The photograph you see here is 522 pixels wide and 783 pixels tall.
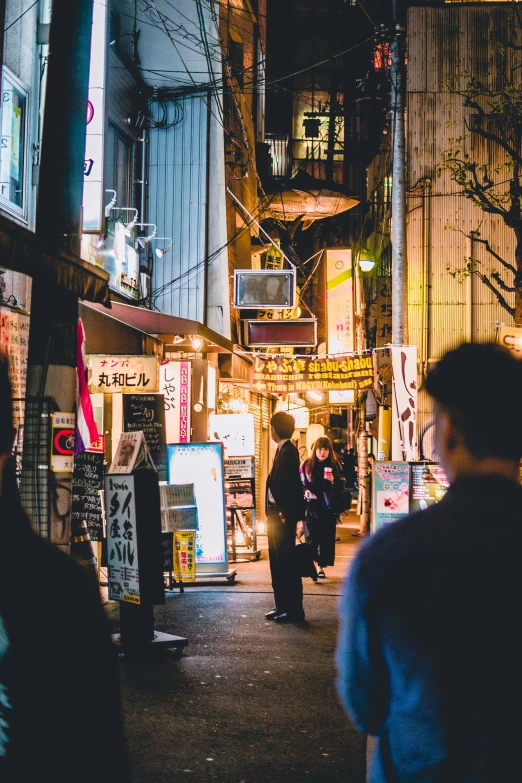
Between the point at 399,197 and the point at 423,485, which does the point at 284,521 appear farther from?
the point at 399,197

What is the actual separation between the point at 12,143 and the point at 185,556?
19.5ft

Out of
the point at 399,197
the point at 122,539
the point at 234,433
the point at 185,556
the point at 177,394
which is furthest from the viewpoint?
the point at 234,433

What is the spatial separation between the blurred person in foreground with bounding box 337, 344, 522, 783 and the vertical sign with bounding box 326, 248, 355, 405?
20047 millimetres

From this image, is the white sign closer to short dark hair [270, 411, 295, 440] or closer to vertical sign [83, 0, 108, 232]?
short dark hair [270, 411, 295, 440]

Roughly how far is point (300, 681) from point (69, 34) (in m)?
5.75

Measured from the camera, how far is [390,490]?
11445 mm

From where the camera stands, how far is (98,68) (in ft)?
36.1

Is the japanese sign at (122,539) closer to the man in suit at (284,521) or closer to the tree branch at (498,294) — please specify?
the man in suit at (284,521)

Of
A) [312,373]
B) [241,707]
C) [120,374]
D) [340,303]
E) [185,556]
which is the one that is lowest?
[241,707]

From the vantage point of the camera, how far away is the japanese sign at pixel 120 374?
12.5 metres

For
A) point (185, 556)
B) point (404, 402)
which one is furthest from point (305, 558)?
point (404, 402)

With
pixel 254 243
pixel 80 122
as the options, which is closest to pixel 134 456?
pixel 80 122

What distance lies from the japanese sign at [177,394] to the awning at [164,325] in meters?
0.56

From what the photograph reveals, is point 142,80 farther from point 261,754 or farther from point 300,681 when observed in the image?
point 261,754
